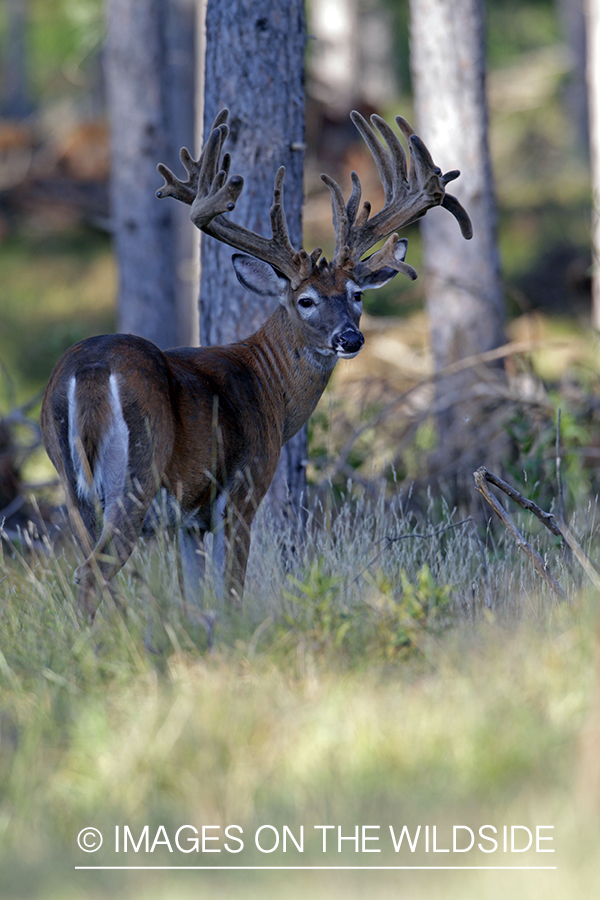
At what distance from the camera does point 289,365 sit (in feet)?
→ 17.0

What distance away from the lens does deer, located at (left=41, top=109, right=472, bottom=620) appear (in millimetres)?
4121

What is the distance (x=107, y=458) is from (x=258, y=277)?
4.95 ft

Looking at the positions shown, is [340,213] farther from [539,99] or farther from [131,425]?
[539,99]

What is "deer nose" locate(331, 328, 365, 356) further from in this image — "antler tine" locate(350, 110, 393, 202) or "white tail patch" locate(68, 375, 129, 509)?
"white tail patch" locate(68, 375, 129, 509)

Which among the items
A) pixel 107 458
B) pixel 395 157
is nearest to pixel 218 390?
pixel 107 458

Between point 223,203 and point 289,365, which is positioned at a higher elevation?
point 223,203

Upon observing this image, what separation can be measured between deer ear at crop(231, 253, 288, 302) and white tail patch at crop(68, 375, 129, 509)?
131 centimetres

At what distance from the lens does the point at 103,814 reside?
9.28 ft

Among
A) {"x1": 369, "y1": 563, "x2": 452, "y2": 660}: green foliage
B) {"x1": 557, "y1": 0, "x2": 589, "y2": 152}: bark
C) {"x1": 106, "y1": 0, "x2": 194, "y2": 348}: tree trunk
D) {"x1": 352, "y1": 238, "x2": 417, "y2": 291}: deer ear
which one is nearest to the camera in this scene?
{"x1": 369, "y1": 563, "x2": 452, "y2": 660}: green foliage

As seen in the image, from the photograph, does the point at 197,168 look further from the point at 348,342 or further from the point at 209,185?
the point at 348,342

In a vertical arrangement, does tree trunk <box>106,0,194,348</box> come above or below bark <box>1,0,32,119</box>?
below

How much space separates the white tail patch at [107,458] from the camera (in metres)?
4.08

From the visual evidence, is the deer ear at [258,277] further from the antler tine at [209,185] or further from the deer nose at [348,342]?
the deer nose at [348,342]

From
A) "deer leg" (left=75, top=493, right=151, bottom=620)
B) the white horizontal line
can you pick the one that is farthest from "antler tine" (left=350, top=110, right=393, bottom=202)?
the white horizontal line
